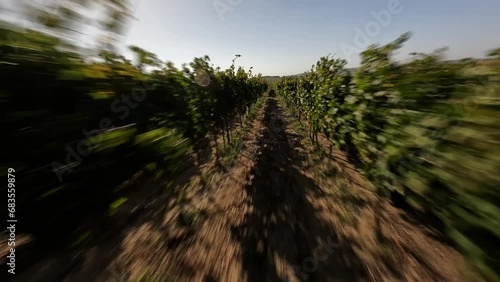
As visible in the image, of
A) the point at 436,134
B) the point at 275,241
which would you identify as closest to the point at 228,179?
the point at 275,241

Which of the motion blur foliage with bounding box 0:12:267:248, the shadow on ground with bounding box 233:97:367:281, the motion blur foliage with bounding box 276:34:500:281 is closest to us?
the motion blur foliage with bounding box 0:12:267:248

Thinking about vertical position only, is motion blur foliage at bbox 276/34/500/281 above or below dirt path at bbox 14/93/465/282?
above

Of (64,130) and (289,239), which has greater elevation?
(64,130)

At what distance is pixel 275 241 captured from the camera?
4.76 metres

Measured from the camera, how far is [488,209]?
1883 mm

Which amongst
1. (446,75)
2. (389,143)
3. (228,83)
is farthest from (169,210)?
(228,83)

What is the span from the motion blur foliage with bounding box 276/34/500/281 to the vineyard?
0.02 meters

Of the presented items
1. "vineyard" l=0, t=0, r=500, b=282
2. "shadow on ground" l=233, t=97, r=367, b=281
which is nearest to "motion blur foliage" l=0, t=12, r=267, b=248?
"vineyard" l=0, t=0, r=500, b=282

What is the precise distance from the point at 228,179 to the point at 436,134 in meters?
6.25

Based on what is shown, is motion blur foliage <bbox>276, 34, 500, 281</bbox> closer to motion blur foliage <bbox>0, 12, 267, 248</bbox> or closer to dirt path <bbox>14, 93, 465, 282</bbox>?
dirt path <bbox>14, 93, 465, 282</bbox>

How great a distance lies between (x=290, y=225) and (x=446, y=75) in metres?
4.09

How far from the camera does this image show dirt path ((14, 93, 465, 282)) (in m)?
3.97

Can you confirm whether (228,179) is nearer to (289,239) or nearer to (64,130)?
(289,239)

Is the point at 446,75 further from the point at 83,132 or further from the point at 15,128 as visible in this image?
the point at 15,128
